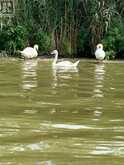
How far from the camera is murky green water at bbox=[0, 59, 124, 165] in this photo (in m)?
6.05

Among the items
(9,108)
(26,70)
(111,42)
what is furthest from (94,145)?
(111,42)

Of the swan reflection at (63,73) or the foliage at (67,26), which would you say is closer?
the swan reflection at (63,73)

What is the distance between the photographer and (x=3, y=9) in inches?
803

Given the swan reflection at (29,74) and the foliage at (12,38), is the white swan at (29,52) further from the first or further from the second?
the foliage at (12,38)

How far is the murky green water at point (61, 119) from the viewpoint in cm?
605

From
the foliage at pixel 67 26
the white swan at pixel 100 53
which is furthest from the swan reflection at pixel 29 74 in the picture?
the white swan at pixel 100 53

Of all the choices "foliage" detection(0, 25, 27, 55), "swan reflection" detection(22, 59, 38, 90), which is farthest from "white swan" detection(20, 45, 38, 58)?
"foliage" detection(0, 25, 27, 55)

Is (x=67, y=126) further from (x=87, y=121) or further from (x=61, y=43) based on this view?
(x=61, y=43)

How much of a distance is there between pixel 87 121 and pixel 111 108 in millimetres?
1180

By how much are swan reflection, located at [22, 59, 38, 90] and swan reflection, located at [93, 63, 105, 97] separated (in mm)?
1116

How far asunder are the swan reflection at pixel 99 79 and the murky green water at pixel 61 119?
0.8 inches

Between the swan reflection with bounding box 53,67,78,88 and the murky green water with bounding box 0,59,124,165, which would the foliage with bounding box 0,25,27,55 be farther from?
the murky green water with bounding box 0,59,124,165

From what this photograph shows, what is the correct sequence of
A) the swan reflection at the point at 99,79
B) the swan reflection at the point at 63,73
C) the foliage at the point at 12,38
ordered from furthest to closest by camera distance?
1. the foliage at the point at 12,38
2. the swan reflection at the point at 63,73
3. the swan reflection at the point at 99,79

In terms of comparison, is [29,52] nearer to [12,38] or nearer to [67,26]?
[12,38]
